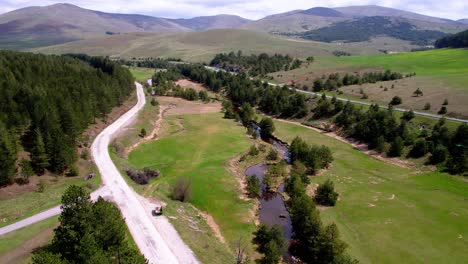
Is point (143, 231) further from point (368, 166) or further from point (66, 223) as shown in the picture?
point (368, 166)

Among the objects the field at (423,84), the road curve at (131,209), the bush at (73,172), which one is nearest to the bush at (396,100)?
the field at (423,84)

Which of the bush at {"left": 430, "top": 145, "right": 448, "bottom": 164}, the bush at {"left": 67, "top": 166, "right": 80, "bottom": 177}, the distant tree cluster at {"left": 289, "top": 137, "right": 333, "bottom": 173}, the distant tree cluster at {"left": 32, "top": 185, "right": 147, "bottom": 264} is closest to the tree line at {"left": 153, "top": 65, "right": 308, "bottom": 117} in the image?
the distant tree cluster at {"left": 289, "top": 137, "right": 333, "bottom": 173}

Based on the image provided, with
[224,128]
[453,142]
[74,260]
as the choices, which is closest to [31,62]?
[224,128]

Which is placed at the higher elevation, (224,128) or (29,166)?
(29,166)

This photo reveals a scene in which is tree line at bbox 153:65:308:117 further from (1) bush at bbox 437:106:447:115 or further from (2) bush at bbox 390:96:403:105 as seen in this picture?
(1) bush at bbox 437:106:447:115

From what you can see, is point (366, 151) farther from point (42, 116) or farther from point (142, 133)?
point (42, 116)

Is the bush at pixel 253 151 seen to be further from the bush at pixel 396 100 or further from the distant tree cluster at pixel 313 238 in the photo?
the bush at pixel 396 100
